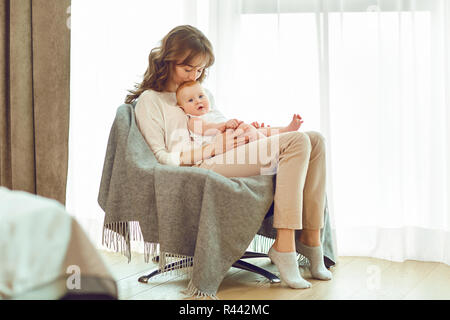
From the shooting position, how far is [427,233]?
2.20 metres

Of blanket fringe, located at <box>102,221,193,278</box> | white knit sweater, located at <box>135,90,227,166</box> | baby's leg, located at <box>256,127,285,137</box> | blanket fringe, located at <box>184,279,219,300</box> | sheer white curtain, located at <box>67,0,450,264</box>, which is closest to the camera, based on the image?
blanket fringe, located at <box>184,279,219,300</box>

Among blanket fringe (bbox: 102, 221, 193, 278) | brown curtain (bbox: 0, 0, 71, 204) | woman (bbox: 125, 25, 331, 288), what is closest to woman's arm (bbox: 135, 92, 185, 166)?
woman (bbox: 125, 25, 331, 288)

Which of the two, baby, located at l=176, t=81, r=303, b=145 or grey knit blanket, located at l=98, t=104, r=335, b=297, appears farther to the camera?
baby, located at l=176, t=81, r=303, b=145

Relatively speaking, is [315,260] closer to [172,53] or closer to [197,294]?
[197,294]

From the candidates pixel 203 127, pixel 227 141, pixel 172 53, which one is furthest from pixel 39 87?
pixel 227 141

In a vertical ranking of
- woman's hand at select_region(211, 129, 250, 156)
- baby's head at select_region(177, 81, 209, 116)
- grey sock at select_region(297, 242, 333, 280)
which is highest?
baby's head at select_region(177, 81, 209, 116)

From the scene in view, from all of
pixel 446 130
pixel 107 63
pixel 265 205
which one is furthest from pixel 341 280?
pixel 107 63

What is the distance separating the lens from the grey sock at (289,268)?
5.45 feet

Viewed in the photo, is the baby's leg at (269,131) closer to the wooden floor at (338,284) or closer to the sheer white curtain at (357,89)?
the sheer white curtain at (357,89)

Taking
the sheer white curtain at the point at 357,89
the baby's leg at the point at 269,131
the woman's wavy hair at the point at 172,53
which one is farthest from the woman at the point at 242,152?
the sheer white curtain at the point at 357,89

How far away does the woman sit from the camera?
167 centimetres

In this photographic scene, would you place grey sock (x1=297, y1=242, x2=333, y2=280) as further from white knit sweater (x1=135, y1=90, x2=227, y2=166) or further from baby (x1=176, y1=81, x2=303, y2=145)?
white knit sweater (x1=135, y1=90, x2=227, y2=166)

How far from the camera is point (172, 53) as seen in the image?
73.7 inches

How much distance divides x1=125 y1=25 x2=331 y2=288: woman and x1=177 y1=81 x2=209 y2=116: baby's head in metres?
0.04
